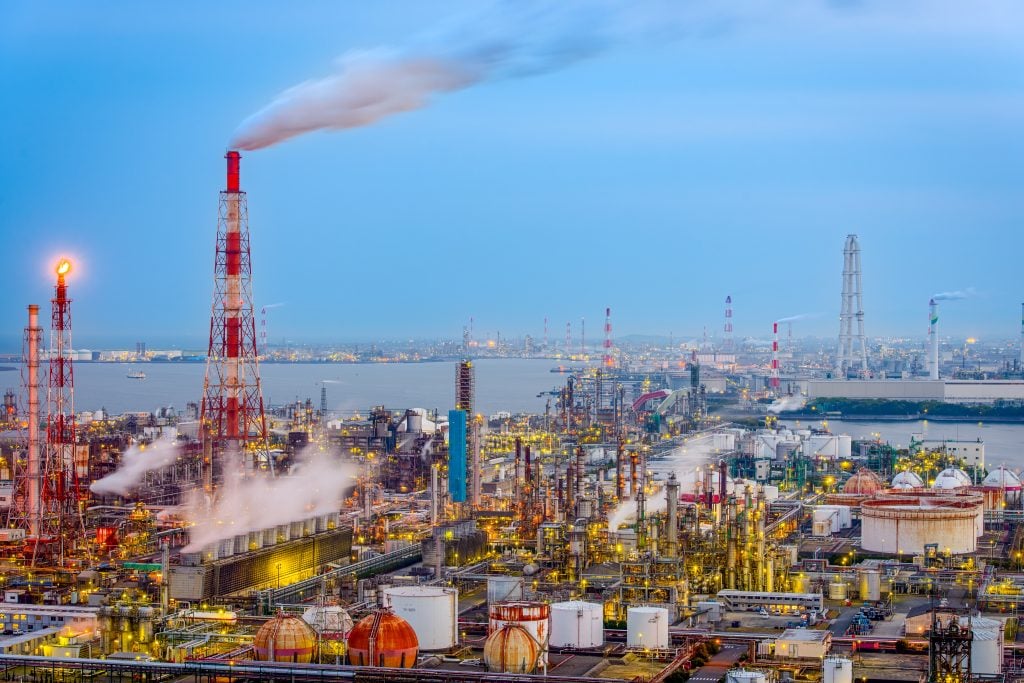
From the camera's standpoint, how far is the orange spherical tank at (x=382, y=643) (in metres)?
8.91

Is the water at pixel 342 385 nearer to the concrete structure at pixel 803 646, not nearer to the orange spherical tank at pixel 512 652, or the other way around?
the concrete structure at pixel 803 646

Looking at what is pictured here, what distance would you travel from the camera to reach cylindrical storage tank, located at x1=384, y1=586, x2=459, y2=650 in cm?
983

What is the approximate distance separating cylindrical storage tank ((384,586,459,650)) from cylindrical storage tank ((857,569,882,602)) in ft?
11.1

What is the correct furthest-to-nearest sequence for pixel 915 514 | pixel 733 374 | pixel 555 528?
1. pixel 733 374
2. pixel 915 514
3. pixel 555 528

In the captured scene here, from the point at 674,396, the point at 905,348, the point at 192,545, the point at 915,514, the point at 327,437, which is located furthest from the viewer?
the point at 905,348

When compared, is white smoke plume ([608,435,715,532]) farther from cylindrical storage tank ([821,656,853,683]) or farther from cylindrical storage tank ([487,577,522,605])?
cylindrical storage tank ([821,656,853,683])

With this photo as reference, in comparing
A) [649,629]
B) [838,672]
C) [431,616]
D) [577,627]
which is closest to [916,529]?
[649,629]

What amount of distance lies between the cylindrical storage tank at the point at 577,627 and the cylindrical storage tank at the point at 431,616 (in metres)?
0.58

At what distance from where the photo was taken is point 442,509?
15133mm

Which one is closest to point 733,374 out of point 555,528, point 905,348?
point 905,348

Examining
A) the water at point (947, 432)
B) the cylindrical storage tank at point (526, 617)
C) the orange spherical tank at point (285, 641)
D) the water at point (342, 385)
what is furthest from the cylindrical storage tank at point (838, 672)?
the water at point (342, 385)

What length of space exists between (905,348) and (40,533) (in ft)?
162

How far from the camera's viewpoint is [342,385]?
4522 cm

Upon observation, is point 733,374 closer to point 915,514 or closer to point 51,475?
point 915,514
